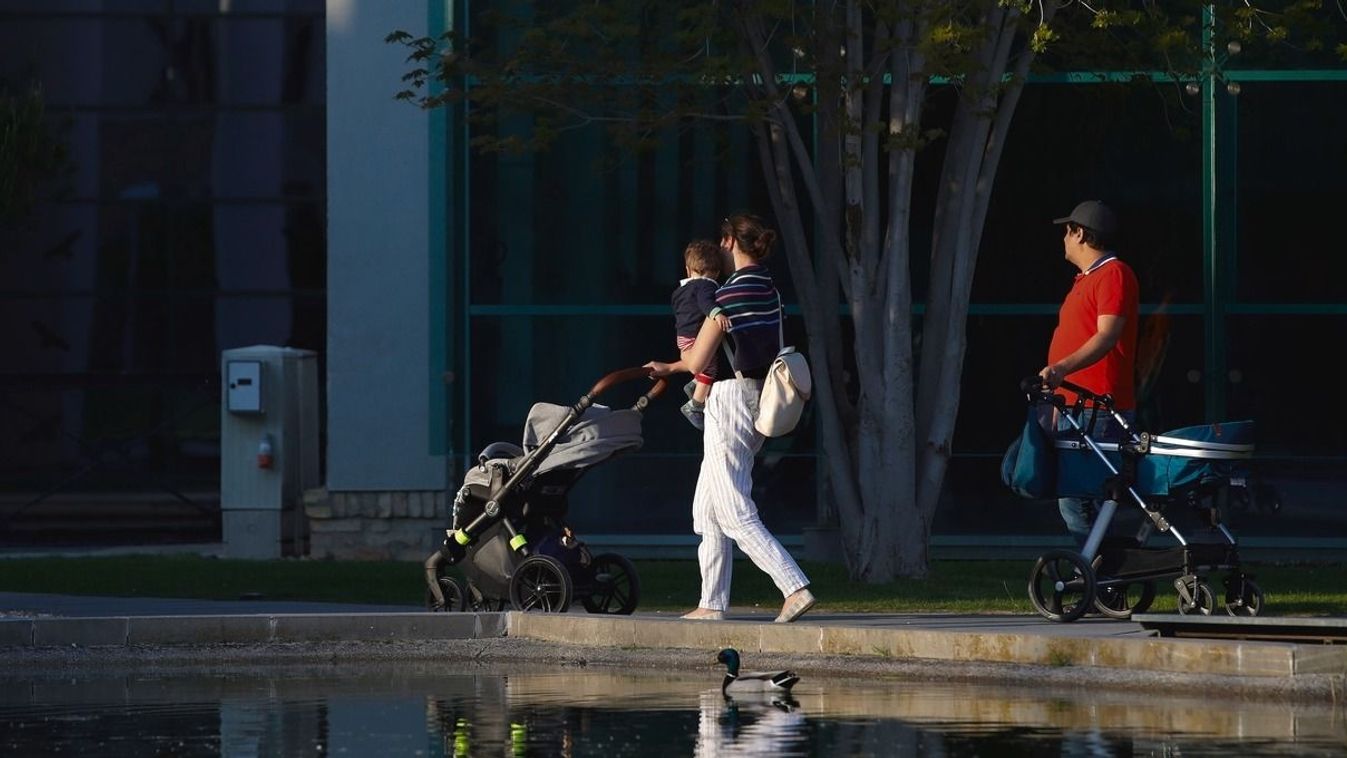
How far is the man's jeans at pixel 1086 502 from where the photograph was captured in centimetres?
1120

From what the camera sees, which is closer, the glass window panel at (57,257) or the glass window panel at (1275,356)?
the glass window panel at (1275,356)

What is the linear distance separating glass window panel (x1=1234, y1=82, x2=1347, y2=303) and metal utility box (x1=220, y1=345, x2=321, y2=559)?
7.04 metres

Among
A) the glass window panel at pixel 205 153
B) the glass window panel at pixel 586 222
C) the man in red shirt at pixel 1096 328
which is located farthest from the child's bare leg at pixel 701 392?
the glass window panel at pixel 205 153

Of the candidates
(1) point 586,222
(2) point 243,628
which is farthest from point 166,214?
(2) point 243,628

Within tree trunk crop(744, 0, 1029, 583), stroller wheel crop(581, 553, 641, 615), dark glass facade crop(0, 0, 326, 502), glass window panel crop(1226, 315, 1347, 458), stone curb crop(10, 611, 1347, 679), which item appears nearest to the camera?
stone curb crop(10, 611, 1347, 679)

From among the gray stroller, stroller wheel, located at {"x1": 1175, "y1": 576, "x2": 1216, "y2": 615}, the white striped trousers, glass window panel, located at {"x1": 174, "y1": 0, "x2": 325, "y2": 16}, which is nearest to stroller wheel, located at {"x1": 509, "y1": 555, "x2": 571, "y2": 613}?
the gray stroller

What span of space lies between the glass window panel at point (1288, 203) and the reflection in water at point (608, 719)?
30.4ft

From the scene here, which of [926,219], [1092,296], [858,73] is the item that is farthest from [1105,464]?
[926,219]

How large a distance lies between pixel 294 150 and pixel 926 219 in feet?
29.5

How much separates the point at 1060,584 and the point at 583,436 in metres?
2.31

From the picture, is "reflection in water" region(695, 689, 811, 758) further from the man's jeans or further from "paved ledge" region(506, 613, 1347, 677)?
the man's jeans

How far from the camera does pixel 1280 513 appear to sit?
1802 centimetres

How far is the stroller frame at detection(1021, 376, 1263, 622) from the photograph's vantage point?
1096 centimetres

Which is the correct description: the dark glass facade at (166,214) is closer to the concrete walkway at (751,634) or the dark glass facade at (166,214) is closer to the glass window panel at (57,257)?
the glass window panel at (57,257)
